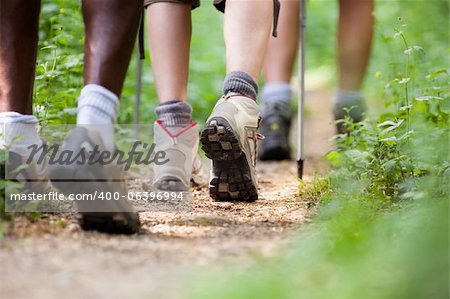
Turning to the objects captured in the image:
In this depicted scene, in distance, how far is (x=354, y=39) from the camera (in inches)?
142

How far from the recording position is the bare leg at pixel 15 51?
6.59 ft

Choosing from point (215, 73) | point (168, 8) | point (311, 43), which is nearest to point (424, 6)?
point (215, 73)

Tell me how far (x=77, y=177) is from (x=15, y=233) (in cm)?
19

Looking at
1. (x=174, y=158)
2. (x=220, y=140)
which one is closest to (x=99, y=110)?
(x=220, y=140)

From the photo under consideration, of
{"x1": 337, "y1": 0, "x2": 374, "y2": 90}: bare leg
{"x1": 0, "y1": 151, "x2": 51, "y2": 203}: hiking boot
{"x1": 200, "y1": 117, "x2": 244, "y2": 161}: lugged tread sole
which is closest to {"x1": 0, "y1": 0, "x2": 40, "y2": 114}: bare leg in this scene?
{"x1": 0, "y1": 151, "x2": 51, "y2": 203}: hiking boot

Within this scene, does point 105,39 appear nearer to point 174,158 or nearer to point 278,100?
point 174,158

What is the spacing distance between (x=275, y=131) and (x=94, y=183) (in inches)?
89.7

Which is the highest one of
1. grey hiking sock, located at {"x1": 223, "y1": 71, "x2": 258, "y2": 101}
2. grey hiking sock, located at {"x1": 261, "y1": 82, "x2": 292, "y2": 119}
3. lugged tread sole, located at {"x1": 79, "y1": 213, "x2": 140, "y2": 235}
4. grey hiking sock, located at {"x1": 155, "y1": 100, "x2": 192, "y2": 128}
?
grey hiking sock, located at {"x1": 261, "y1": 82, "x2": 292, "y2": 119}

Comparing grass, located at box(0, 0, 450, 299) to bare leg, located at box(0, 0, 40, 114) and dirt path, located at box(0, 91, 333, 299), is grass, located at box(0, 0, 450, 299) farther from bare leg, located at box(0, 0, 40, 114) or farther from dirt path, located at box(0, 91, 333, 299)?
bare leg, located at box(0, 0, 40, 114)

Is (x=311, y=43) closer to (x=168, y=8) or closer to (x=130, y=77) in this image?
(x=130, y=77)

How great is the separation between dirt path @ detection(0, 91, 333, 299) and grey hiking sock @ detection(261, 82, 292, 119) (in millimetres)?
1582

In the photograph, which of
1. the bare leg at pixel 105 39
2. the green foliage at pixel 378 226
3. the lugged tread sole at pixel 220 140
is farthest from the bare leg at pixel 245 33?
the bare leg at pixel 105 39

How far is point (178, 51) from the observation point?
2.64m

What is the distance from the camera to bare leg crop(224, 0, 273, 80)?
234cm
